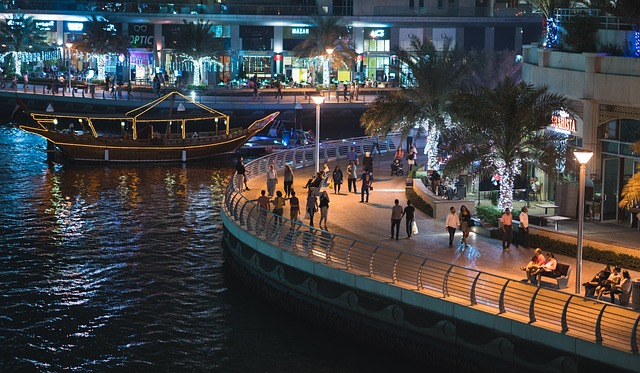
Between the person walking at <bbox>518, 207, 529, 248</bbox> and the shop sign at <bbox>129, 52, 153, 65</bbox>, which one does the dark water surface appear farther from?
the shop sign at <bbox>129, 52, 153, 65</bbox>

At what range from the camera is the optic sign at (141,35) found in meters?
110

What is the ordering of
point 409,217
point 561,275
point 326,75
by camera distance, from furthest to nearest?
point 326,75 < point 409,217 < point 561,275

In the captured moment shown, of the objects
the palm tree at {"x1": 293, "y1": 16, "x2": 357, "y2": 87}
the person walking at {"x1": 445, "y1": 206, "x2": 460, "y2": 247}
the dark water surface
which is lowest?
the dark water surface

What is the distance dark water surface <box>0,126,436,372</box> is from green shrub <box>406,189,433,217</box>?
8.12 meters

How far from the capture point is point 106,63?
113125 mm

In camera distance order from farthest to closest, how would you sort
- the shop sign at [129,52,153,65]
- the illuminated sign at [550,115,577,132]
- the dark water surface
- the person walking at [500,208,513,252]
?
the shop sign at [129,52,153,65], the illuminated sign at [550,115,577,132], the person walking at [500,208,513,252], the dark water surface

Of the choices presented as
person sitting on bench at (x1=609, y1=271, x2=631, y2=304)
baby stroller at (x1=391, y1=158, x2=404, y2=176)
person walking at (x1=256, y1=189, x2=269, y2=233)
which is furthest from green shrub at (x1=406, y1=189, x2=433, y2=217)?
person sitting on bench at (x1=609, y1=271, x2=631, y2=304)

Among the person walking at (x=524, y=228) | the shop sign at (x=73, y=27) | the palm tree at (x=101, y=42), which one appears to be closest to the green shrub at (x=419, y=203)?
the person walking at (x=524, y=228)

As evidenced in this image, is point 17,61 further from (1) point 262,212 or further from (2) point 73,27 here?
(1) point 262,212

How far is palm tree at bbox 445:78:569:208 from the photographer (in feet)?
125

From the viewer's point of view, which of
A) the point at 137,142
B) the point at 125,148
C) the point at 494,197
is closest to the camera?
the point at 494,197

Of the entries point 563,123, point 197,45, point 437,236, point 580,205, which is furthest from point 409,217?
point 197,45

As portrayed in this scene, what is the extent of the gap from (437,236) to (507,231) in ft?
10.3

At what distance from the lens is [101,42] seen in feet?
337
